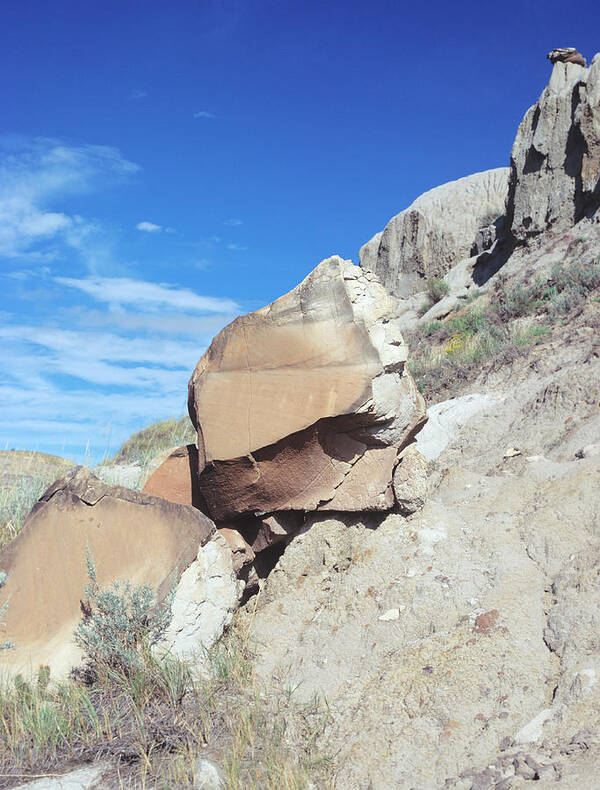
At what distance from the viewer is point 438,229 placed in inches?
817

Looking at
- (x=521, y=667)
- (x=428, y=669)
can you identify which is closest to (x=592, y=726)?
(x=521, y=667)

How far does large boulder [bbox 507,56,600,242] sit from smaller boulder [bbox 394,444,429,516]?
10400 mm

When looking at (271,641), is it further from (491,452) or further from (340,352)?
(491,452)

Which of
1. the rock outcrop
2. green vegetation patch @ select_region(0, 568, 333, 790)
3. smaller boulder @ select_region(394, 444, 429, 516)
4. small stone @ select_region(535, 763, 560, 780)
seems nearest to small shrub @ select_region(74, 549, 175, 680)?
green vegetation patch @ select_region(0, 568, 333, 790)

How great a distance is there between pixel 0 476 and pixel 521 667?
278 inches

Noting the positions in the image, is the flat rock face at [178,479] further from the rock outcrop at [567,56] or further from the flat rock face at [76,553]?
the rock outcrop at [567,56]

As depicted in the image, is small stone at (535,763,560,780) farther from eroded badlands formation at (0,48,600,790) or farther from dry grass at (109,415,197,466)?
dry grass at (109,415,197,466)

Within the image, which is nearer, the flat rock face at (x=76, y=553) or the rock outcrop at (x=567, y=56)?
the flat rock face at (x=76, y=553)

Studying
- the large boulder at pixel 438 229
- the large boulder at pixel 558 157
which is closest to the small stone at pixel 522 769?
the large boulder at pixel 558 157

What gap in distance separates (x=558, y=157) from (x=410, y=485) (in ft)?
38.7

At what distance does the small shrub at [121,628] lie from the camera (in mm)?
3355

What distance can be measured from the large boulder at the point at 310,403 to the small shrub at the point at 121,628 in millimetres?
848

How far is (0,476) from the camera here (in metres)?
8.16

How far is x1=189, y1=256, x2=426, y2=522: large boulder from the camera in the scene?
3.82 meters
